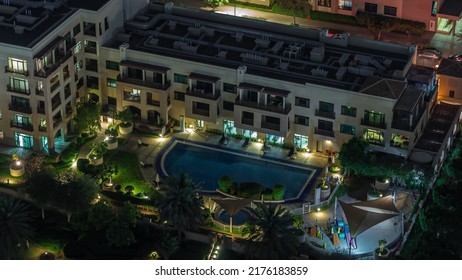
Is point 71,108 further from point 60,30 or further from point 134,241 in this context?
point 134,241

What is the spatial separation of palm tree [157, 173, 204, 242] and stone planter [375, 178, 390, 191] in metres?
23.8

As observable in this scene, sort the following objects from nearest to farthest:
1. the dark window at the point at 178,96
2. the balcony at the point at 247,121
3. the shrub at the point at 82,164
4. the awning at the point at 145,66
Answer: the shrub at the point at 82,164 → the balcony at the point at 247,121 → the awning at the point at 145,66 → the dark window at the point at 178,96

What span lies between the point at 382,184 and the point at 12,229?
147ft

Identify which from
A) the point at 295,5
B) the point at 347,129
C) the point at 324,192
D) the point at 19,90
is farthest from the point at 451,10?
the point at 19,90

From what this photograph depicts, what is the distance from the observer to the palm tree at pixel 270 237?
12638cm

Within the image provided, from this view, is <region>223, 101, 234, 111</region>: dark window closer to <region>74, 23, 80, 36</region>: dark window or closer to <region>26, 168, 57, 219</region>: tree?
<region>74, 23, 80, 36</region>: dark window

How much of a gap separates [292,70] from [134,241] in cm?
3215

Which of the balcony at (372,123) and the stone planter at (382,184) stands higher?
the balcony at (372,123)

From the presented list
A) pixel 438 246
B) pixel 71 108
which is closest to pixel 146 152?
pixel 71 108

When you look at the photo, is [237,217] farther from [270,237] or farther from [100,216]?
[100,216]

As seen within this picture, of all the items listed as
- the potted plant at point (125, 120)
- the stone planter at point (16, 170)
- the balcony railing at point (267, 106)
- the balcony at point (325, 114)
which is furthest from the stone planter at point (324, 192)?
the stone planter at point (16, 170)

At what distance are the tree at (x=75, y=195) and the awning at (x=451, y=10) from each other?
216 ft

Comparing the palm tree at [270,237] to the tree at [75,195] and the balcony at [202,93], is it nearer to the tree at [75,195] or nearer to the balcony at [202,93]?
the tree at [75,195]

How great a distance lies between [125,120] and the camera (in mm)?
152500
